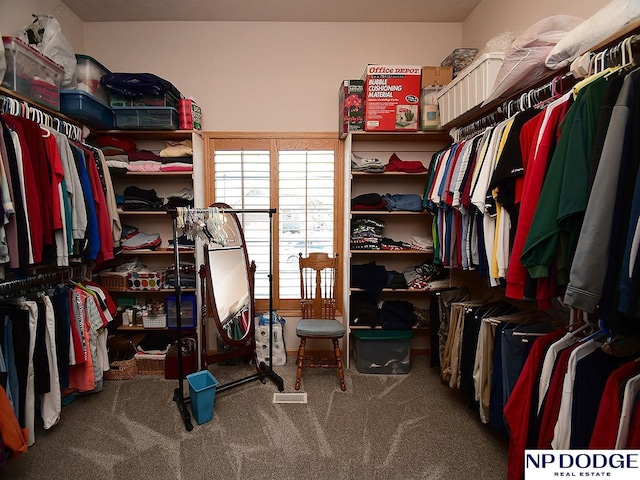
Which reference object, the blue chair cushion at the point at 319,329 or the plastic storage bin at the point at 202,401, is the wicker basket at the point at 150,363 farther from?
the blue chair cushion at the point at 319,329

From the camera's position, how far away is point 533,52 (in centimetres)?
173

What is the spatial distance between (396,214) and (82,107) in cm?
258

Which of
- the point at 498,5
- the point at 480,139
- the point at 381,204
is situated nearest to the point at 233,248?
the point at 381,204

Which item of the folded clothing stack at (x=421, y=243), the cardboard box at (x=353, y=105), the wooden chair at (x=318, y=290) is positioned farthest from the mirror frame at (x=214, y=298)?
the folded clothing stack at (x=421, y=243)

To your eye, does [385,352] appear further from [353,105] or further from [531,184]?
[353,105]

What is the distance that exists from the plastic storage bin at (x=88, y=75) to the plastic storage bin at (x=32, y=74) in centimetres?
18

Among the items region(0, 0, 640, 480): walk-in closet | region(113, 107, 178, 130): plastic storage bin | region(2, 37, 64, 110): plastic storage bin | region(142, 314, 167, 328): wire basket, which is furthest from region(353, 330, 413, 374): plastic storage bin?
region(2, 37, 64, 110): plastic storage bin

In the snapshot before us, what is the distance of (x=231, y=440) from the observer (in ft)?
6.91

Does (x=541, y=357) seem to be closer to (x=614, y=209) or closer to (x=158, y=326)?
(x=614, y=209)

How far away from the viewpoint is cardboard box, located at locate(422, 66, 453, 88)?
2867 mm

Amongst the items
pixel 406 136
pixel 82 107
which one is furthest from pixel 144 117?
pixel 406 136

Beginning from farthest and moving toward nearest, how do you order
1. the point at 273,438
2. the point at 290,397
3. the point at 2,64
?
the point at 290,397
the point at 273,438
the point at 2,64

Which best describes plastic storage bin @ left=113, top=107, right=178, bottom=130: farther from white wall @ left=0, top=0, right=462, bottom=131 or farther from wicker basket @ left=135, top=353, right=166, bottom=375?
wicker basket @ left=135, top=353, right=166, bottom=375

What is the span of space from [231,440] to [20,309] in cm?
141
